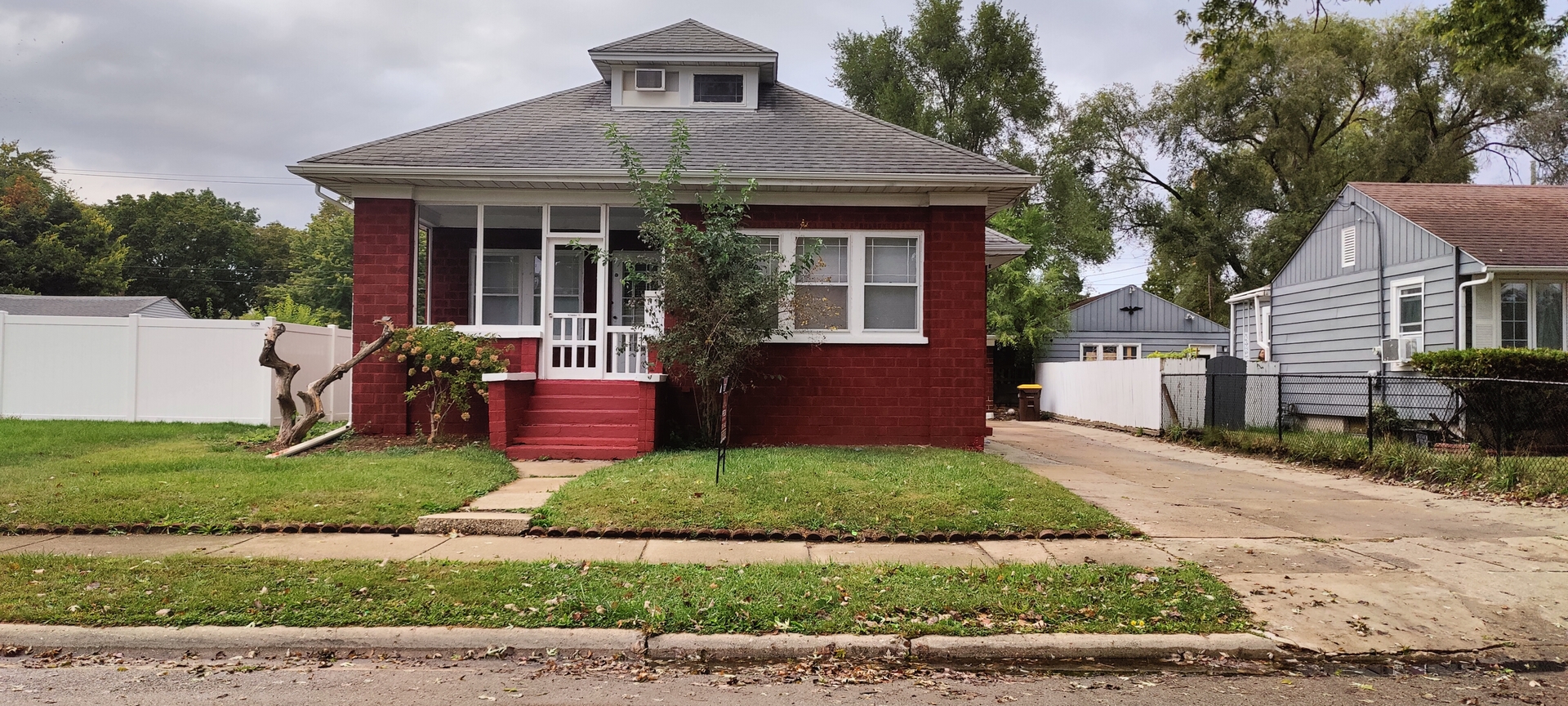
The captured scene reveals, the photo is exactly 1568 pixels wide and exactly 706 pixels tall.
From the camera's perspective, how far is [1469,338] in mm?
13898

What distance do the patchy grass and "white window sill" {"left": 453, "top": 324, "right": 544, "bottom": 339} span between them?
1134 cm

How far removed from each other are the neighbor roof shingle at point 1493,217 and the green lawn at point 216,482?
15278 mm

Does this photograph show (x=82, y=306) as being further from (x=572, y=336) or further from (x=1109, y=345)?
(x=1109, y=345)

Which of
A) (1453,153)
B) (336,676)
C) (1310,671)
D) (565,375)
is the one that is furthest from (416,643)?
(1453,153)

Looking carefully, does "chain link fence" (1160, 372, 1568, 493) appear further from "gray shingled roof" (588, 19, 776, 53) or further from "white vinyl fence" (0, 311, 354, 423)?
"white vinyl fence" (0, 311, 354, 423)

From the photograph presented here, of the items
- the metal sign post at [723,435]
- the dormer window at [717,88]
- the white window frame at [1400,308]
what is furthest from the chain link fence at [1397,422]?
the dormer window at [717,88]

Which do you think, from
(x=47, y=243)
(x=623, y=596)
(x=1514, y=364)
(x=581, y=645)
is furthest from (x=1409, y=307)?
(x=47, y=243)

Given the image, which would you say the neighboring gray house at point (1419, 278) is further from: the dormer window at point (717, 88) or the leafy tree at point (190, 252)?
the leafy tree at point (190, 252)

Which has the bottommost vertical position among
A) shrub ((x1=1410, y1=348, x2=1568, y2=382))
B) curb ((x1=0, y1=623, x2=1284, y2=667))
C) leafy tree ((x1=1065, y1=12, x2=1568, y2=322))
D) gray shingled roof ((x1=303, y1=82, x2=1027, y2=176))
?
curb ((x1=0, y1=623, x2=1284, y2=667))

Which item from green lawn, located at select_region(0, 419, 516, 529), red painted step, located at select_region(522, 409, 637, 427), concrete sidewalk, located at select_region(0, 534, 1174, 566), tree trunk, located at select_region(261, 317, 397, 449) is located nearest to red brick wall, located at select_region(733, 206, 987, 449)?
red painted step, located at select_region(522, 409, 637, 427)

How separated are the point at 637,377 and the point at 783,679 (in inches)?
291

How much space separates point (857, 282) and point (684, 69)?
5228 millimetres

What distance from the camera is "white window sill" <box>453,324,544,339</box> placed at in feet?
39.2

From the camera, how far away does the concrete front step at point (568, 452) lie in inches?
422
